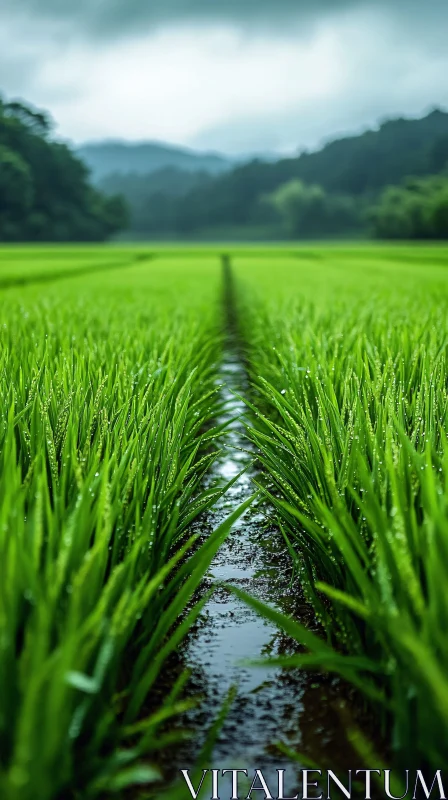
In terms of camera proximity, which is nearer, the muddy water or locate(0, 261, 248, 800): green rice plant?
locate(0, 261, 248, 800): green rice plant

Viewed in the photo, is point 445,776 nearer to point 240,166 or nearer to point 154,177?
point 240,166

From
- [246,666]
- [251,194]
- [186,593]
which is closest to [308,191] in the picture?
[251,194]

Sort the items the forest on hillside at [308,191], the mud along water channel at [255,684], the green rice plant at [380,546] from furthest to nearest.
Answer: the forest on hillside at [308,191], the mud along water channel at [255,684], the green rice plant at [380,546]

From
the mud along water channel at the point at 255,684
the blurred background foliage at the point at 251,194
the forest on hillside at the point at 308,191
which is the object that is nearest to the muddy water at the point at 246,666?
the mud along water channel at the point at 255,684

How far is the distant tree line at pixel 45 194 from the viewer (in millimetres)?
48062

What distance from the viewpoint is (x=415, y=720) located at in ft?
3.68

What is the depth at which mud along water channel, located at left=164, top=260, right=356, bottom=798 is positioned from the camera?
4.16 ft

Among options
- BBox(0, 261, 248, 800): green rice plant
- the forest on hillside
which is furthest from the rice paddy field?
the forest on hillside

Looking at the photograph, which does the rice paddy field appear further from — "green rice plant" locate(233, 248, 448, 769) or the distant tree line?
the distant tree line

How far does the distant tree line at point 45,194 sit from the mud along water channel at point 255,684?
156ft

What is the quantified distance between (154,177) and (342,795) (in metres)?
114

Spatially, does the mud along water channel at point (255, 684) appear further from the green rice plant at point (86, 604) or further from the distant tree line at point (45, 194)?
the distant tree line at point (45, 194)

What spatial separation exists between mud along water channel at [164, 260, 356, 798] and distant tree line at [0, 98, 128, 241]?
4764 cm

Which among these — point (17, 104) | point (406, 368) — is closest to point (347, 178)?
point (17, 104)
